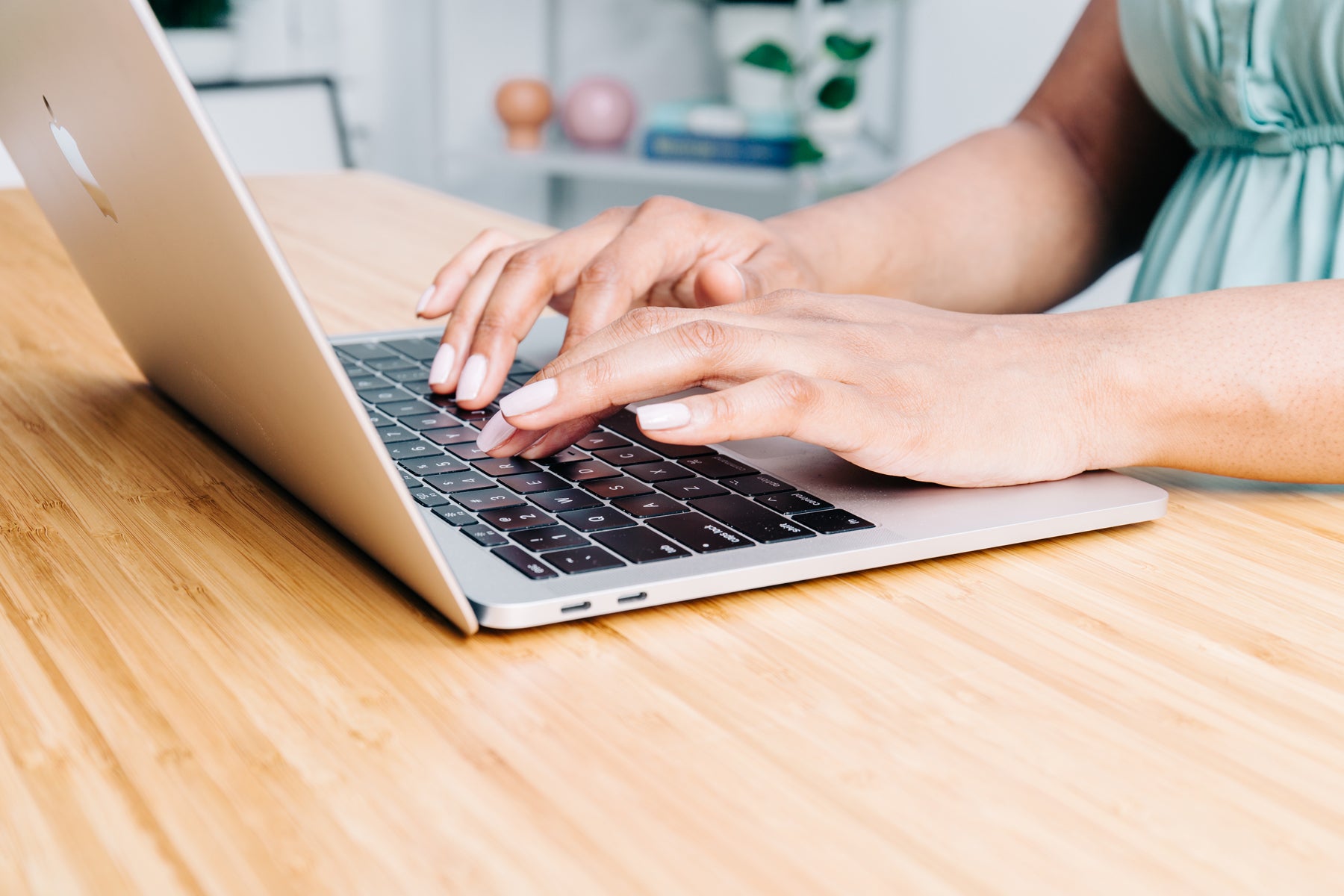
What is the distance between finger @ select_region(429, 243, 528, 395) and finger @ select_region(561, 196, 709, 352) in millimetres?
48

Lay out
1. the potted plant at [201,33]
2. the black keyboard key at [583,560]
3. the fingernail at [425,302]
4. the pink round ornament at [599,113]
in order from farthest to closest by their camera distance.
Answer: the pink round ornament at [599,113] < the potted plant at [201,33] < the fingernail at [425,302] < the black keyboard key at [583,560]

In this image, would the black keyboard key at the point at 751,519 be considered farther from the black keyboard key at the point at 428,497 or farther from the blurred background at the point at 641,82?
the blurred background at the point at 641,82

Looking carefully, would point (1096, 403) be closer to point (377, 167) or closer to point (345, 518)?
point (345, 518)

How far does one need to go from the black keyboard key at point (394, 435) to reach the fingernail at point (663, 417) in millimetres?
156

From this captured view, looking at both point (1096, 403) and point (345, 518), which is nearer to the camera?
point (345, 518)

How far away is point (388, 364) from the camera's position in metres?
0.71

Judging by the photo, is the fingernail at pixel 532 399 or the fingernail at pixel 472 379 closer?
the fingernail at pixel 532 399

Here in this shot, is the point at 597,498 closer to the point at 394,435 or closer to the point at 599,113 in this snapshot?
the point at 394,435

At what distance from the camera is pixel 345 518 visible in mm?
452

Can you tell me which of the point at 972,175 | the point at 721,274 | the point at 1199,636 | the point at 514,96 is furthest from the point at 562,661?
the point at 514,96

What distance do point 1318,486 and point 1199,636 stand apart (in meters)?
0.22

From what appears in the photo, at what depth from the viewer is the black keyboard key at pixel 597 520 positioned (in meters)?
0.47

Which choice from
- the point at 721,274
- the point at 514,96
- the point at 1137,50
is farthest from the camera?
the point at 514,96

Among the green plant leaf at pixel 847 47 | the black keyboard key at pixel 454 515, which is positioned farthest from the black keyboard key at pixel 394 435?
the green plant leaf at pixel 847 47
